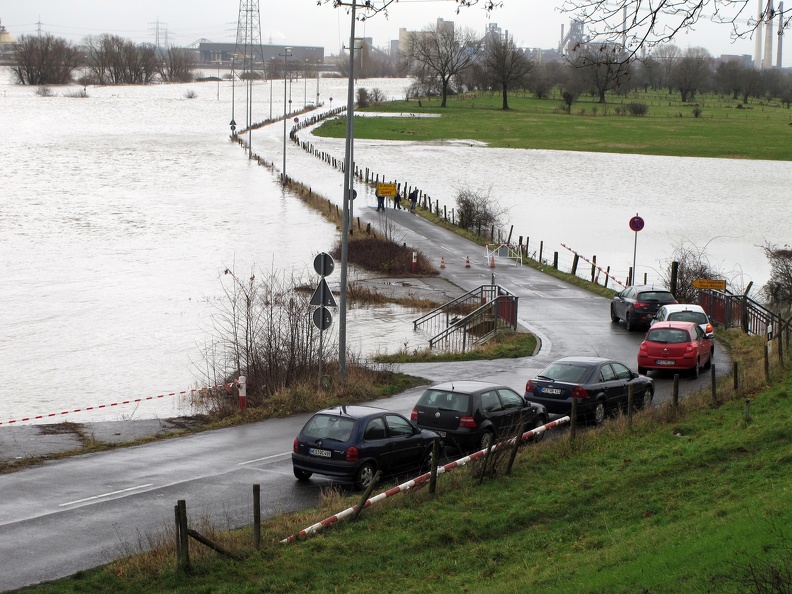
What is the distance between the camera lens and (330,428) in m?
14.9

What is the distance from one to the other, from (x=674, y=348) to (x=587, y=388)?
550 cm

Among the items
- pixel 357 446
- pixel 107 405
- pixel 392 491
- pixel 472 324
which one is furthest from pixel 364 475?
pixel 472 324

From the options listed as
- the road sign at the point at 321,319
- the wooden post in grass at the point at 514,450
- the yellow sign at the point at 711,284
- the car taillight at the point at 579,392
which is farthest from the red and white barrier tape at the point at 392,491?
the yellow sign at the point at 711,284

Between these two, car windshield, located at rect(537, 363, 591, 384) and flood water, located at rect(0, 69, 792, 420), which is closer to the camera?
car windshield, located at rect(537, 363, 591, 384)

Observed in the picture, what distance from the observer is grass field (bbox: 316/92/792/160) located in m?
110

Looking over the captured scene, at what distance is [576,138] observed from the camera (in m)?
119

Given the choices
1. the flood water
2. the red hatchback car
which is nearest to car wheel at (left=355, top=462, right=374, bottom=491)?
the flood water

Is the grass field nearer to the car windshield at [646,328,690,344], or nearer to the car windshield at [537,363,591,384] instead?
the car windshield at [646,328,690,344]

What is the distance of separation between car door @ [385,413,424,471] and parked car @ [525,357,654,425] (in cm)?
436

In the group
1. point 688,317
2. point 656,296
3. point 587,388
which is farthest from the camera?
point 656,296

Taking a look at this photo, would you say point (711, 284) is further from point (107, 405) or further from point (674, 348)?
point (107, 405)

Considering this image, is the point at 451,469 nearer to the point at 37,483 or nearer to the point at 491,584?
the point at 491,584

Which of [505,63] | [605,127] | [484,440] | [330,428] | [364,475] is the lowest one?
[484,440]

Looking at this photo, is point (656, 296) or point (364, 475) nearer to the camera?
point (364, 475)
